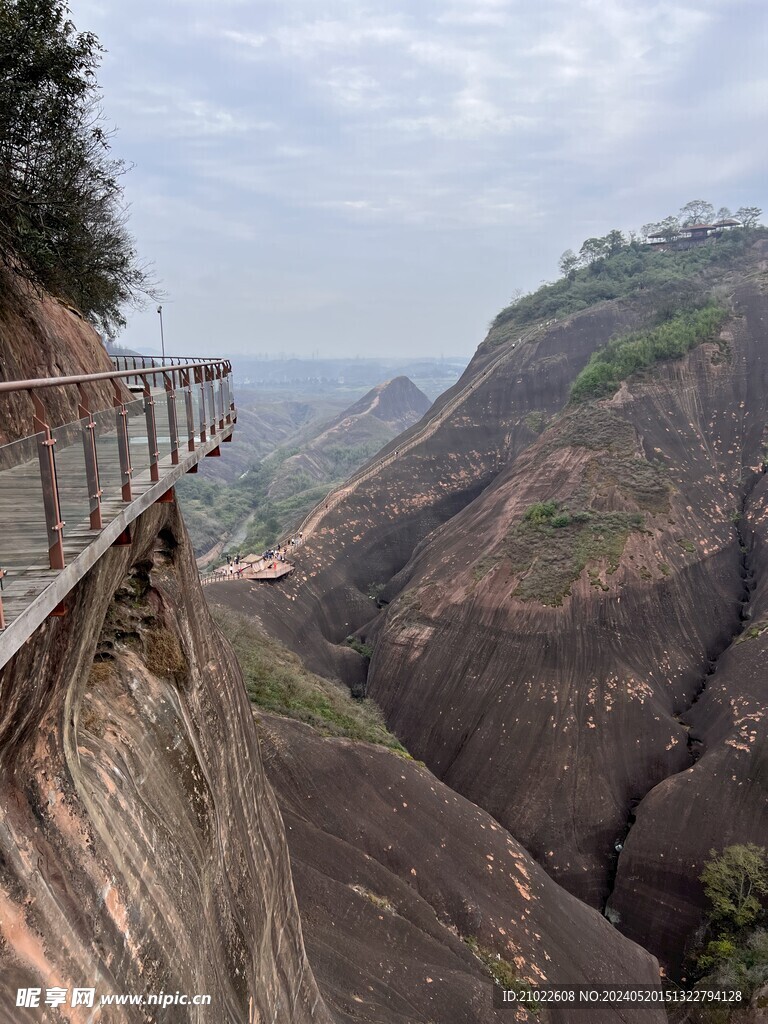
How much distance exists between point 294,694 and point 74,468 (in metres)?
20.8

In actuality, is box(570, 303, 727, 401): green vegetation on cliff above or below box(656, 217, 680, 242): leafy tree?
below

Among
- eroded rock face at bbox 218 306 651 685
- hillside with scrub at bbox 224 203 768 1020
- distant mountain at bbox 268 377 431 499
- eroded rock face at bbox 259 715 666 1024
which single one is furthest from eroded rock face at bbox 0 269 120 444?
distant mountain at bbox 268 377 431 499

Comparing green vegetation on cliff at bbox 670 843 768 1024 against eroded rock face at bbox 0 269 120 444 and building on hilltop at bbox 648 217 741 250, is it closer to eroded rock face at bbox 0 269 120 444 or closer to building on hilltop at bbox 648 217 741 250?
eroded rock face at bbox 0 269 120 444

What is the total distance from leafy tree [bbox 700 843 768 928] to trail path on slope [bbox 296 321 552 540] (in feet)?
99.2

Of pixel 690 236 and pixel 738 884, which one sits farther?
pixel 690 236

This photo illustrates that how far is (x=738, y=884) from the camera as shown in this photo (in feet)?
68.3

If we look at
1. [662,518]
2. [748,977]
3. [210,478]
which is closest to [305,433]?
[210,478]

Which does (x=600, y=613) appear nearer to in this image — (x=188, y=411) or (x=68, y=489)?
(x=188, y=411)

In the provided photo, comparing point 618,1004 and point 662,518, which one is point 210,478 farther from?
point 618,1004

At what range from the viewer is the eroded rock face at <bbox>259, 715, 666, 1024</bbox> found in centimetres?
1283

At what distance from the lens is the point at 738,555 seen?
114ft

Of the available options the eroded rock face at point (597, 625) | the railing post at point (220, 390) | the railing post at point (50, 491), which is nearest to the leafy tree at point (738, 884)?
the eroded rock face at point (597, 625)

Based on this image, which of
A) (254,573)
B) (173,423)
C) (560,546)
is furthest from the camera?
(254,573)

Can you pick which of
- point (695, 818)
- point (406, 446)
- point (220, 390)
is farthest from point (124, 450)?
point (406, 446)
